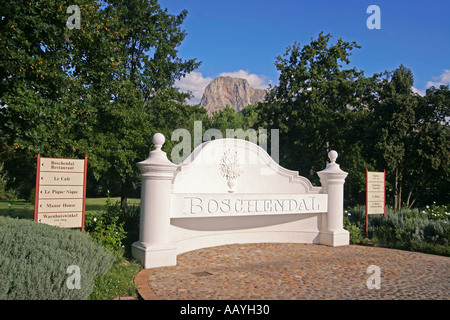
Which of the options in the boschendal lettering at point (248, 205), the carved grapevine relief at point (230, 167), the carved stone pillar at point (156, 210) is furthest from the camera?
the carved grapevine relief at point (230, 167)

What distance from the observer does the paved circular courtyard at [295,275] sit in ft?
17.9

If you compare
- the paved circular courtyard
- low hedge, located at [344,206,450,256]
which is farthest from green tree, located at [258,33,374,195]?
the paved circular courtyard

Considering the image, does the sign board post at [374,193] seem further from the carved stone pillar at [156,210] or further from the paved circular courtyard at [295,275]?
the carved stone pillar at [156,210]

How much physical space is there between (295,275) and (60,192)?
4476mm

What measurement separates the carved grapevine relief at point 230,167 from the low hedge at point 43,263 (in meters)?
5.17

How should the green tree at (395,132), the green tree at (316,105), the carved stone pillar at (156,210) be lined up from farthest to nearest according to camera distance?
1. the green tree at (316,105)
2. the green tree at (395,132)
3. the carved stone pillar at (156,210)

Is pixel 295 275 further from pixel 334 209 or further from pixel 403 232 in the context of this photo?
pixel 403 232

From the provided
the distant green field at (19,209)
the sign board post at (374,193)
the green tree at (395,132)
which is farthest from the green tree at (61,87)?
the green tree at (395,132)

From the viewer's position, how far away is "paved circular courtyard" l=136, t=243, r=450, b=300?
5461 millimetres

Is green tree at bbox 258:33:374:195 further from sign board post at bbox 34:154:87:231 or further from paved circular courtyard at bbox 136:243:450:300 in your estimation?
sign board post at bbox 34:154:87:231

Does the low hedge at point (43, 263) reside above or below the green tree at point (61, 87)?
below

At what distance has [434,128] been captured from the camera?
1689 cm
